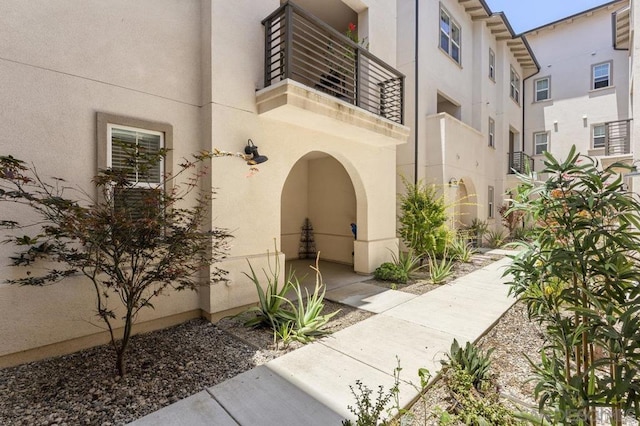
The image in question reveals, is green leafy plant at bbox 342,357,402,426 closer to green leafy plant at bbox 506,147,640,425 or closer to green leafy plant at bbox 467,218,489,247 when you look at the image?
green leafy plant at bbox 506,147,640,425

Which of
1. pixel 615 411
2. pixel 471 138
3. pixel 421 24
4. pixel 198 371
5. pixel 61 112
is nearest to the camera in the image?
pixel 615 411

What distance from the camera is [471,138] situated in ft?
42.5

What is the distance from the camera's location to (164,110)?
16.5 feet

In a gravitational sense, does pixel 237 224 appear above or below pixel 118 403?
above

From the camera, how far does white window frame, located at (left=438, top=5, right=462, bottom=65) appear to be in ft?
39.4

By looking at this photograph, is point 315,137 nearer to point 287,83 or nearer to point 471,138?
point 287,83

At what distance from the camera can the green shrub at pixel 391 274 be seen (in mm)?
7805

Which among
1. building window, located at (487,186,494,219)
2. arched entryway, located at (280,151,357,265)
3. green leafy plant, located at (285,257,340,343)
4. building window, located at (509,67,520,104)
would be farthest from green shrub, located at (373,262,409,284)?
building window, located at (509,67,520,104)

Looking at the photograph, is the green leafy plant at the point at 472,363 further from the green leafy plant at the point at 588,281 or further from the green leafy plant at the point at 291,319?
the green leafy plant at the point at 291,319

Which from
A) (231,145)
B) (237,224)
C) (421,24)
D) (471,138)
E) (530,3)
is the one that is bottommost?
(237,224)

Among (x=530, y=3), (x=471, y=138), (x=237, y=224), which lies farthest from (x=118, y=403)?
(x=530, y=3)

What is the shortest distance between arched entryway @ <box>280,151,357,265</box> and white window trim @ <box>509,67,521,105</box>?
1369 cm

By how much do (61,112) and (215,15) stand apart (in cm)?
283

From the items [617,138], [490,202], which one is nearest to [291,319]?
[490,202]
